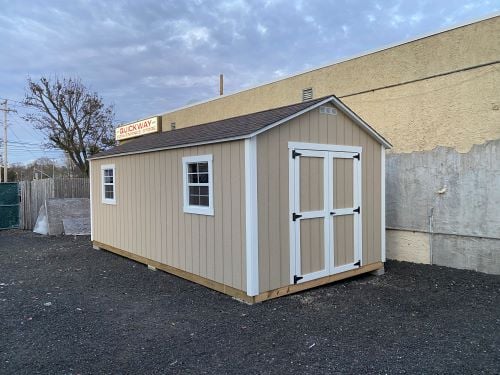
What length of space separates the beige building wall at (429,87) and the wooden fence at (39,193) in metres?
9.96

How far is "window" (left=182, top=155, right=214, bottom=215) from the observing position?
19.5 feet

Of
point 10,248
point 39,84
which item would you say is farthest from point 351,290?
point 39,84

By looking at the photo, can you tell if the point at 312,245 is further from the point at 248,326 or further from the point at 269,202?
the point at 248,326

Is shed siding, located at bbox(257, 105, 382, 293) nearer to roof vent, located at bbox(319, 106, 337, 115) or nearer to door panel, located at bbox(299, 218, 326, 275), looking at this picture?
roof vent, located at bbox(319, 106, 337, 115)

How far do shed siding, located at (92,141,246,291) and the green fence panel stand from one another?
6.90 m

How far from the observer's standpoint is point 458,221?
7094 millimetres

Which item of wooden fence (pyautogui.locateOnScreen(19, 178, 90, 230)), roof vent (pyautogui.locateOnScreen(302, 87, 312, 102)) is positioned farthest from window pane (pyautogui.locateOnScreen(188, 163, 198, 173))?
wooden fence (pyautogui.locateOnScreen(19, 178, 90, 230))

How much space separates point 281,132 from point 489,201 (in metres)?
3.97

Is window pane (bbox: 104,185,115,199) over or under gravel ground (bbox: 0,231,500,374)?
over

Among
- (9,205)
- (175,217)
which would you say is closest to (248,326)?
(175,217)

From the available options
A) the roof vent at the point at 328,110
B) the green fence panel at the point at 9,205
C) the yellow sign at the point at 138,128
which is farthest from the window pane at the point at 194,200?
the green fence panel at the point at 9,205

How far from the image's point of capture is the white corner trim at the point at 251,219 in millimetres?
5180

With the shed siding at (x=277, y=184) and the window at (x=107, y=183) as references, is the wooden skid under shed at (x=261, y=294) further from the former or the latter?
the window at (x=107, y=183)

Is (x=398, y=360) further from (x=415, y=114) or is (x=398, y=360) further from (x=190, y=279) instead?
(x=415, y=114)
